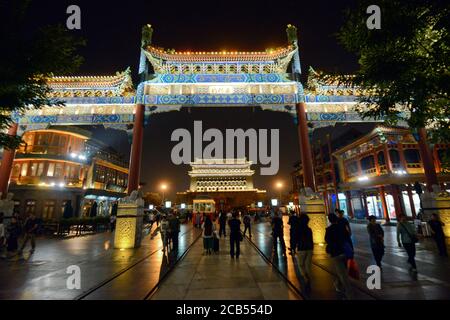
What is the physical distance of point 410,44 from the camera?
647 cm

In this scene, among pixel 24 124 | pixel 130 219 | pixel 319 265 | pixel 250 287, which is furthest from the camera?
pixel 24 124

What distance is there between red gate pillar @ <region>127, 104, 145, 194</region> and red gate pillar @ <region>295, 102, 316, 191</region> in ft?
29.7

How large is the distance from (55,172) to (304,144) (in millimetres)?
27035

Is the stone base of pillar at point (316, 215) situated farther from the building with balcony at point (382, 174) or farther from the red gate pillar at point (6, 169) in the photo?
the red gate pillar at point (6, 169)

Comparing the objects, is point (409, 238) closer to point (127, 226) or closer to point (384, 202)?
point (127, 226)

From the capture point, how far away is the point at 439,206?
469 inches

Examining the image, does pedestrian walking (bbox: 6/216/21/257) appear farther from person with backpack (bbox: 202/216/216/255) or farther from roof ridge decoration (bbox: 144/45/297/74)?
roof ridge decoration (bbox: 144/45/297/74)

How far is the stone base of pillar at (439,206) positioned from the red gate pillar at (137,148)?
16413mm

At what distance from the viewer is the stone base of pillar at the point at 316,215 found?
10609 mm

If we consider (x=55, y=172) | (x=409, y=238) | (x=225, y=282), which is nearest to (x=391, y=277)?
(x=409, y=238)

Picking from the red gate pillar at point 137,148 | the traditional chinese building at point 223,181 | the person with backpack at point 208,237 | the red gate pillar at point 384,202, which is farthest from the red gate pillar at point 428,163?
the traditional chinese building at point 223,181
